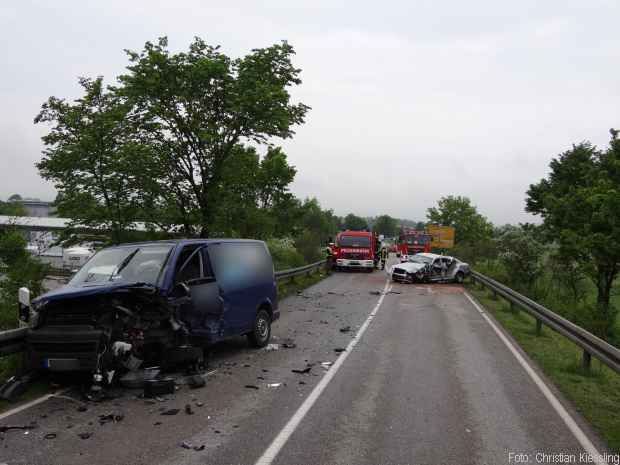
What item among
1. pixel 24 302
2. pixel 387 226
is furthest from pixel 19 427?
pixel 387 226

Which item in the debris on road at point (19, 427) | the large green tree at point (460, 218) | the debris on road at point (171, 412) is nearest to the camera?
the debris on road at point (19, 427)

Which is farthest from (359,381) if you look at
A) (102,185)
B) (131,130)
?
(131,130)

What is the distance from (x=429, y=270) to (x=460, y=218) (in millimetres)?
78552

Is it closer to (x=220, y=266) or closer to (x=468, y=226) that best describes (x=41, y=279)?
(x=220, y=266)

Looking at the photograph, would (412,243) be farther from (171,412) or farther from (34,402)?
(34,402)

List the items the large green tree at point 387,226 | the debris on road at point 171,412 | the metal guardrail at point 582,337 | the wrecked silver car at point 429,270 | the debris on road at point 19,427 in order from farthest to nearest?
the large green tree at point 387,226, the wrecked silver car at point 429,270, the metal guardrail at point 582,337, the debris on road at point 171,412, the debris on road at point 19,427

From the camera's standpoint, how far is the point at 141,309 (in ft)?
22.9

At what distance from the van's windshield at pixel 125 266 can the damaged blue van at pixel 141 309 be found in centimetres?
1

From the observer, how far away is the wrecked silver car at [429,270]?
25.6m

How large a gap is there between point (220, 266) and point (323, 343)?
303 centimetres

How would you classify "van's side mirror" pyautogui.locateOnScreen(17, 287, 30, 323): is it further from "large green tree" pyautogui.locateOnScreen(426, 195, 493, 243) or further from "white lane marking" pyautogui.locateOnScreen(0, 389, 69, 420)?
"large green tree" pyautogui.locateOnScreen(426, 195, 493, 243)

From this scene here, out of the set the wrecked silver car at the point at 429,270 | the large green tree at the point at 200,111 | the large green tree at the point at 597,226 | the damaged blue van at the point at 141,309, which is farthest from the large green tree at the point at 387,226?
the damaged blue van at the point at 141,309

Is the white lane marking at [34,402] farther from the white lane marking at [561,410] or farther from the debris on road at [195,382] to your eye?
the white lane marking at [561,410]

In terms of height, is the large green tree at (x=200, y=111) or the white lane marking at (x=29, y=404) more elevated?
the large green tree at (x=200, y=111)
